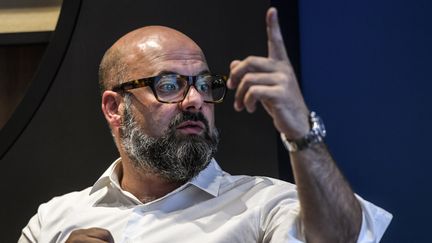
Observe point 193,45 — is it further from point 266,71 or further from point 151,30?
point 266,71

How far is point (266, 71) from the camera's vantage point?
896mm

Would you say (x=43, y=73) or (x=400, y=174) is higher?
(x=43, y=73)

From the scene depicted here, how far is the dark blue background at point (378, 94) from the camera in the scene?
1.43 metres

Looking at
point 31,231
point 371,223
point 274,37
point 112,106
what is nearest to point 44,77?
point 112,106

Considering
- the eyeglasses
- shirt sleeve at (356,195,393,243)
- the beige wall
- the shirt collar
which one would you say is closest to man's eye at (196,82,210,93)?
the eyeglasses

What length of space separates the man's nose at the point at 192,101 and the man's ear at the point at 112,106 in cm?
21

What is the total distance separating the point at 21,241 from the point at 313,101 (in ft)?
2.78

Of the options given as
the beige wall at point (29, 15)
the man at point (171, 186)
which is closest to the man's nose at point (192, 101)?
the man at point (171, 186)

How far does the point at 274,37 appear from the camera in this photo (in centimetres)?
90

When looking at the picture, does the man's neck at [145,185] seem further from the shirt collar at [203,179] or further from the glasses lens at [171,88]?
the glasses lens at [171,88]

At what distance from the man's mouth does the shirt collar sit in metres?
0.10

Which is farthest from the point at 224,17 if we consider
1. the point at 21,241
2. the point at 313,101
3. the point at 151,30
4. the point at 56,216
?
the point at 21,241

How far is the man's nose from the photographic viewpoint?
1.27 meters

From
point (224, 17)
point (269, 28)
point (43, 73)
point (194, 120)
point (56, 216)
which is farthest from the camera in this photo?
point (43, 73)
